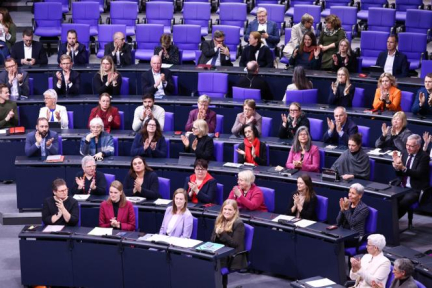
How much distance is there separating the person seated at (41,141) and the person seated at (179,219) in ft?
8.12

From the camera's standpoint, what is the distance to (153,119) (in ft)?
36.3

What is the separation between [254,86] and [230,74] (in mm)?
567

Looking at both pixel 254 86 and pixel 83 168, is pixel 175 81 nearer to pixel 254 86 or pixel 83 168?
pixel 254 86

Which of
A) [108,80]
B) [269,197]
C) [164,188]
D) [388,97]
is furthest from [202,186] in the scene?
[108,80]

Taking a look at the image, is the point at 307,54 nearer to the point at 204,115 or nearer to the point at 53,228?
the point at 204,115

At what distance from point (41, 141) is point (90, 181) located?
120 cm

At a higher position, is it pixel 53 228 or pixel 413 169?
pixel 413 169

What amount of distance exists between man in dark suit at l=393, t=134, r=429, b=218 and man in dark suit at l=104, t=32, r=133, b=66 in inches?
201

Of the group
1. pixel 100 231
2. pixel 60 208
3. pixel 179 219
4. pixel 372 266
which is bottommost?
pixel 372 266

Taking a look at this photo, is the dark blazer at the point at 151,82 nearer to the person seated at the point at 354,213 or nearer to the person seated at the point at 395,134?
the person seated at the point at 395,134

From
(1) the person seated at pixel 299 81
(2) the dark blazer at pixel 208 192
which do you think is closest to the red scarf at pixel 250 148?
(2) the dark blazer at pixel 208 192

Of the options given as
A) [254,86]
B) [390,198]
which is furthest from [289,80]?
[390,198]

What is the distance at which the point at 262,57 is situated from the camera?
1374 centimetres

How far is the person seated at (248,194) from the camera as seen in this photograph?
9.72 metres
